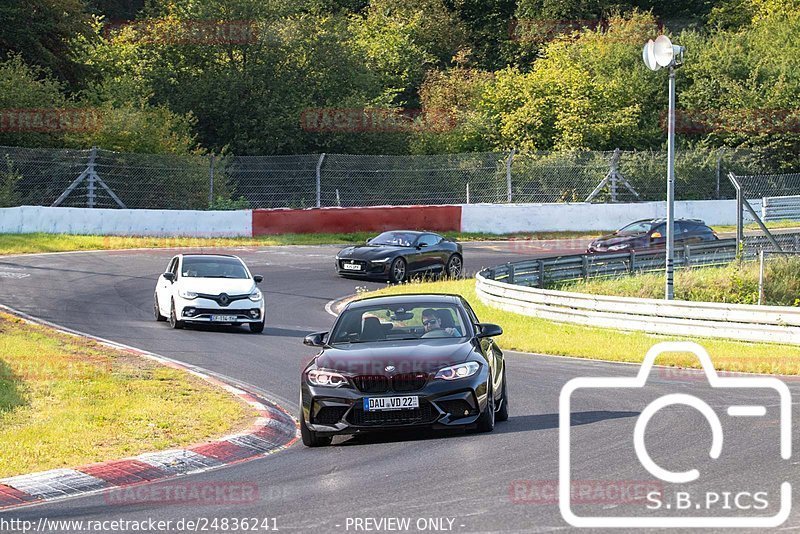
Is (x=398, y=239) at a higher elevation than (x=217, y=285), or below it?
higher

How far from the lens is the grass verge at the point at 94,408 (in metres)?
11.2

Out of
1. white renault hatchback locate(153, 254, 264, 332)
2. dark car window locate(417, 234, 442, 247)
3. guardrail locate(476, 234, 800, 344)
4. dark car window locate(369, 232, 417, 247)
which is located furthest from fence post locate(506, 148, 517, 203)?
white renault hatchback locate(153, 254, 264, 332)

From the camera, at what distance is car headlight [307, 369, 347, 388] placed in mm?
11672

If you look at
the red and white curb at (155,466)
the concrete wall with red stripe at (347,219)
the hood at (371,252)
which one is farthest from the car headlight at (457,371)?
the concrete wall with red stripe at (347,219)

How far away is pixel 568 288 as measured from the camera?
29.9 meters

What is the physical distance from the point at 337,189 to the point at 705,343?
75.0 feet

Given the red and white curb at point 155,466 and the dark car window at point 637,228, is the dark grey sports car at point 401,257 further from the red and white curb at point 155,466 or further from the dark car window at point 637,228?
the red and white curb at point 155,466

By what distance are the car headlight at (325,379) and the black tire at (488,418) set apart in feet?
4.32

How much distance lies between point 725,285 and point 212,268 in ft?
37.4

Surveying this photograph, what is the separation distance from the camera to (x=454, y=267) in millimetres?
33344

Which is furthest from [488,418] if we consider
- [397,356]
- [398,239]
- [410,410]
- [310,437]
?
[398,239]

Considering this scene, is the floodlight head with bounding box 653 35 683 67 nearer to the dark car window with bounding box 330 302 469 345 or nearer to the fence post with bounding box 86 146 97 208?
the dark car window with bounding box 330 302 469 345

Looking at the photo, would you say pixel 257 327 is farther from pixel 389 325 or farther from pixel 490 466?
pixel 490 466

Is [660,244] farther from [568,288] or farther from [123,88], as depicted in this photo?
[123,88]
